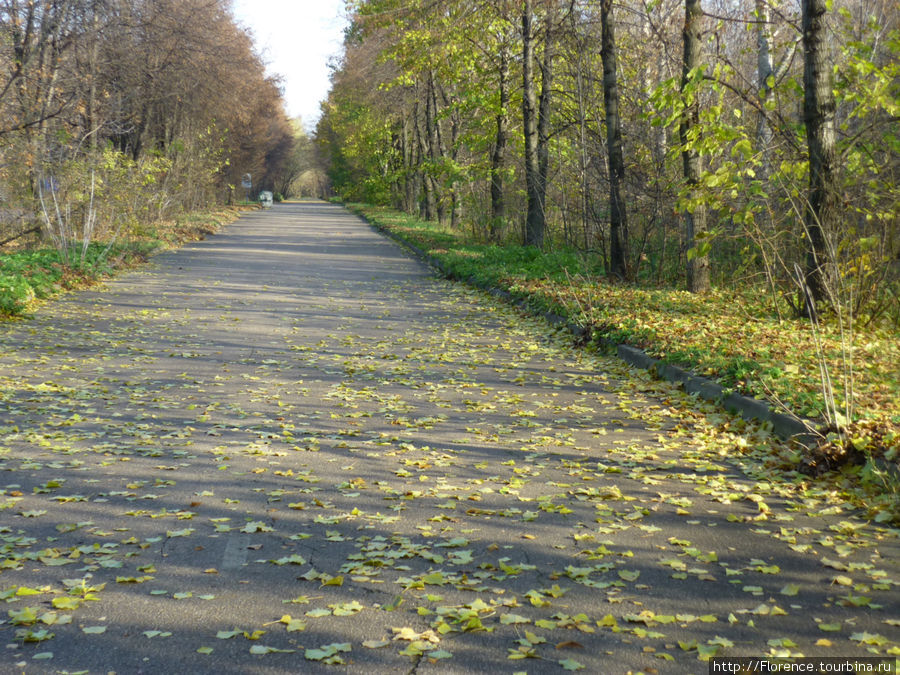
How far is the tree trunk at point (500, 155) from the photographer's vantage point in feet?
77.8

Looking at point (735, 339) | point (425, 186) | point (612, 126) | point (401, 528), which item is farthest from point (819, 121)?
point (425, 186)

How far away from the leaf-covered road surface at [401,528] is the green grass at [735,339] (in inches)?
20.6

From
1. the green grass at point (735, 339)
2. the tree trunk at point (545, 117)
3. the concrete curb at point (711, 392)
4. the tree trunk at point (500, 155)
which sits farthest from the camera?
the tree trunk at point (500, 155)

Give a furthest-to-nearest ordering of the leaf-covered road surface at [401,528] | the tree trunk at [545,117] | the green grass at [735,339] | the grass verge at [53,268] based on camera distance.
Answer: the tree trunk at [545,117]
the grass verge at [53,268]
the green grass at [735,339]
the leaf-covered road surface at [401,528]

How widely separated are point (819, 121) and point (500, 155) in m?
15.4

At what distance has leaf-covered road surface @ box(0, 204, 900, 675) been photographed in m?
3.54

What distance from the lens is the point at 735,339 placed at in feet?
31.4

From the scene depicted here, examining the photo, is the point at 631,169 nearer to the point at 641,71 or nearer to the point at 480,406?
the point at 641,71

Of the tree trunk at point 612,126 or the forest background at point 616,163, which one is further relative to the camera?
the tree trunk at point 612,126

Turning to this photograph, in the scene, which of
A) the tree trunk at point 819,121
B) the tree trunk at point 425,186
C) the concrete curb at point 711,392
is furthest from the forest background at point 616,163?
the tree trunk at point 425,186

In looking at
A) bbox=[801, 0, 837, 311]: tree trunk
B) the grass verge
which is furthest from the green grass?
the grass verge

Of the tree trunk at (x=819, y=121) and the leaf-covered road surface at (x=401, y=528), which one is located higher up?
the tree trunk at (x=819, y=121)

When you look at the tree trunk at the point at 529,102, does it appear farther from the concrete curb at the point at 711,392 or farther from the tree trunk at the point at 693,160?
the concrete curb at the point at 711,392

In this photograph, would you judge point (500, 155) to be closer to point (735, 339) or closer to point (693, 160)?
point (693, 160)
